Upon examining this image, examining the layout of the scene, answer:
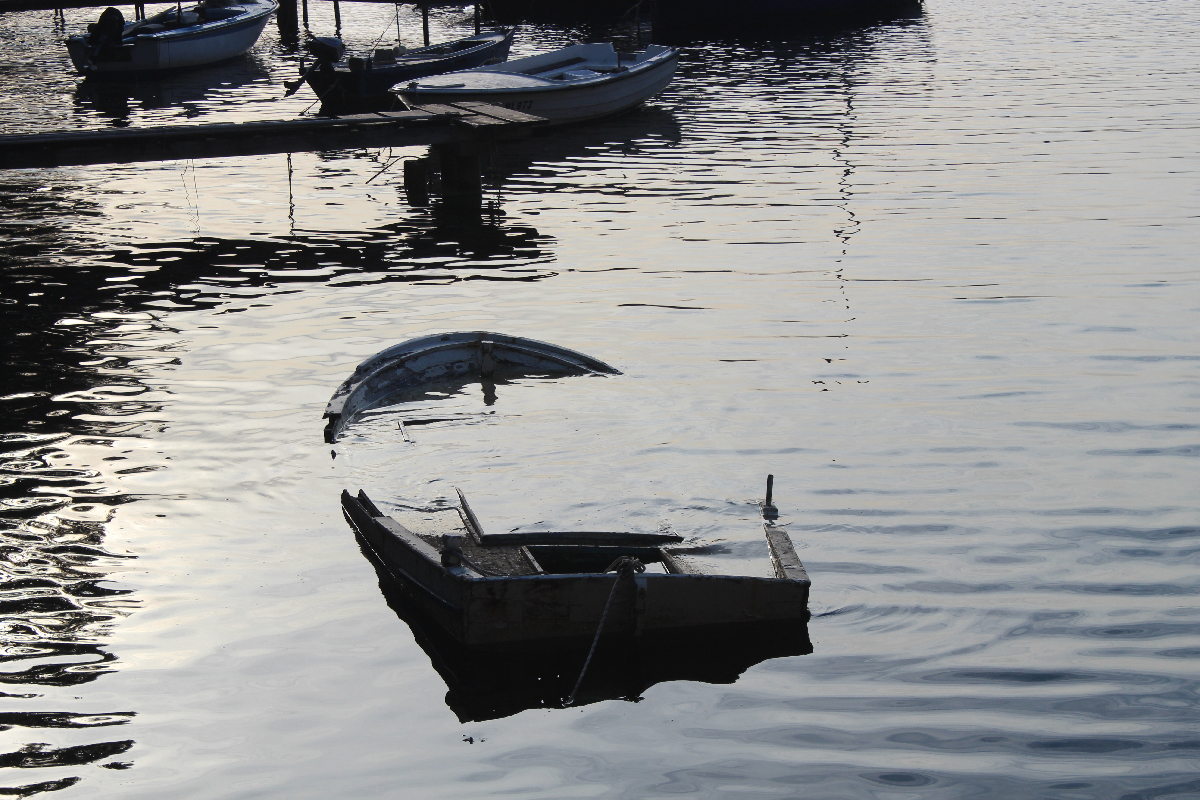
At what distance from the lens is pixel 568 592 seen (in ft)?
23.6

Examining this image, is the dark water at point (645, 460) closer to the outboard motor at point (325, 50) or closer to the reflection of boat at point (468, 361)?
the reflection of boat at point (468, 361)

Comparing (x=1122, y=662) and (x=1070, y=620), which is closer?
(x=1122, y=662)

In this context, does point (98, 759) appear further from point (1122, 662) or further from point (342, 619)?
point (1122, 662)

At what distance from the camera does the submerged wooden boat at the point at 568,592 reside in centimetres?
719

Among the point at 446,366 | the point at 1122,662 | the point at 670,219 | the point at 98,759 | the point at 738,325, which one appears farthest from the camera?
the point at 670,219

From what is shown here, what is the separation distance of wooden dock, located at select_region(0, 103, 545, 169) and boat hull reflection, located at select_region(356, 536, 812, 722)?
12113 mm

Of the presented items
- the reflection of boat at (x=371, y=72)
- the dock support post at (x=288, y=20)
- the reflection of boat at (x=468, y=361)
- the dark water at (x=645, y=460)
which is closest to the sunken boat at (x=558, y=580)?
the dark water at (x=645, y=460)

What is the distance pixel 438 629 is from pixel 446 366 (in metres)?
4.74

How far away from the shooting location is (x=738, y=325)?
13625mm

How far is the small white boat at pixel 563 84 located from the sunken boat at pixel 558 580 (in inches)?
639

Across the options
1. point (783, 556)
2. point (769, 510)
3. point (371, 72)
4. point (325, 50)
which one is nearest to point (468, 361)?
point (769, 510)

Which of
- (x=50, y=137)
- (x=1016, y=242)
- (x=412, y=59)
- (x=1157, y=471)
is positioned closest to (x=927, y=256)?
(x=1016, y=242)

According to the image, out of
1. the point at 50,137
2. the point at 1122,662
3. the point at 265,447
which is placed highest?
the point at 50,137

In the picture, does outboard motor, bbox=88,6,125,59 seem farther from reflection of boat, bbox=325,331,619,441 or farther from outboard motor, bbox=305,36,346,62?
reflection of boat, bbox=325,331,619,441
